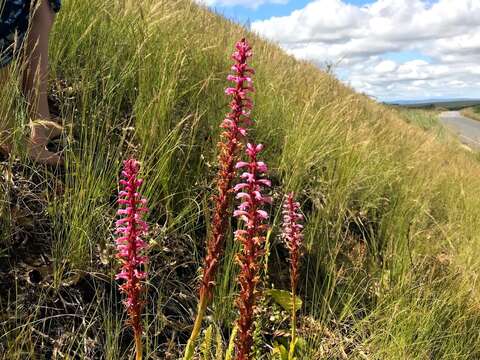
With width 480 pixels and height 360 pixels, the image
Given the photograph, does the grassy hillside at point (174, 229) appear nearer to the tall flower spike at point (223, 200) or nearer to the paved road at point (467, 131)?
Result: the tall flower spike at point (223, 200)

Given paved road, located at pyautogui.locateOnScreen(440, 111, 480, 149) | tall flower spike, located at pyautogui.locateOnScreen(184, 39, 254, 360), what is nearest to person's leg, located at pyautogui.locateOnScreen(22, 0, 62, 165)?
tall flower spike, located at pyautogui.locateOnScreen(184, 39, 254, 360)

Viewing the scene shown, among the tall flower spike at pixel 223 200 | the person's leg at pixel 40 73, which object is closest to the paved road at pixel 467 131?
the person's leg at pixel 40 73

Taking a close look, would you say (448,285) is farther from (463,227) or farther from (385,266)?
(463,227)

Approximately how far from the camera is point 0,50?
2377 millimetres

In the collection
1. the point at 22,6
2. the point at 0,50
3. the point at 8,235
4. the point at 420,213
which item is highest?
the point at 22,6

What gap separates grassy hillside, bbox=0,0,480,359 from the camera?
2066 millimetres

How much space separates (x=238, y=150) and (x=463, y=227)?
3611mm

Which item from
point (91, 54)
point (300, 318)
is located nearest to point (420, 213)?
point (300, 318)

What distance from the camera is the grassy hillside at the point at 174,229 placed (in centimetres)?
207

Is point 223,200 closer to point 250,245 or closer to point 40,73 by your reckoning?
point 250,245

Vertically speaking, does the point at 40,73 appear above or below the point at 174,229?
above

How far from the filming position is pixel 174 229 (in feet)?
7.98

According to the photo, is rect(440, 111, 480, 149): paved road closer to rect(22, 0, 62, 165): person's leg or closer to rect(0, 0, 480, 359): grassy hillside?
rect(0, 0, 480, 359): grassy hillside

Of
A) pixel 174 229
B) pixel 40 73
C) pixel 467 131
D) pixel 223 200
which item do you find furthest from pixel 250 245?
pixel 467 131
